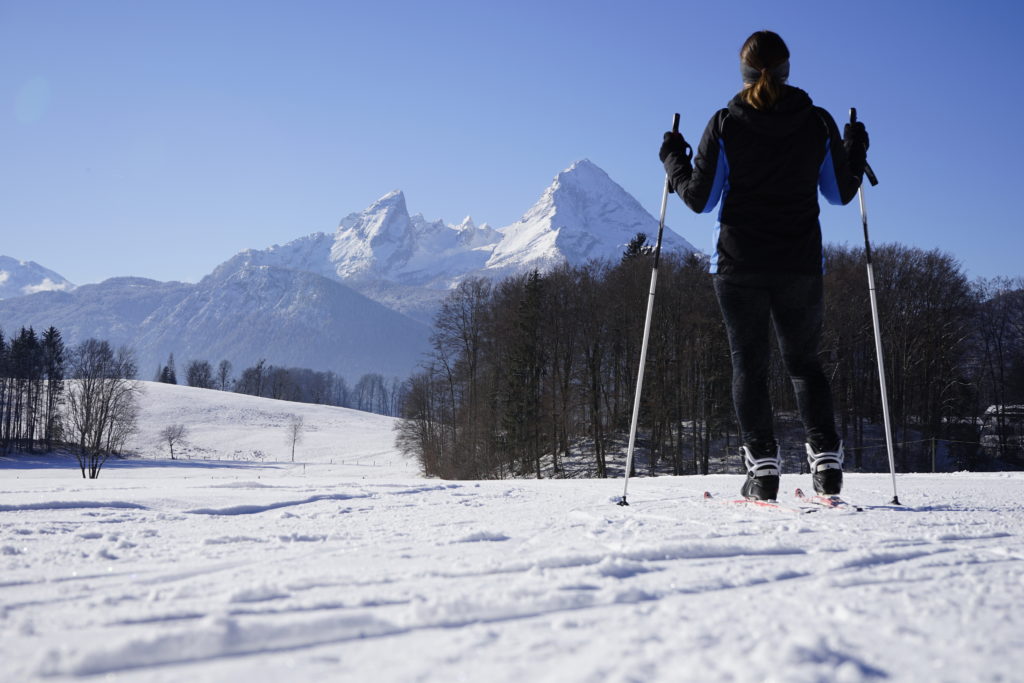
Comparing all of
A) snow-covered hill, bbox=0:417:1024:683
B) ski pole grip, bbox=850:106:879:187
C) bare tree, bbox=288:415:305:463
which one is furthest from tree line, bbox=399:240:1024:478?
bare tree, bbox=288:415:305:463

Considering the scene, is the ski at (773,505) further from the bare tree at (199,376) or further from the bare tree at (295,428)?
the bare tree at (199,376)

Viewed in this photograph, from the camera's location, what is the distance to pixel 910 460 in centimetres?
3052

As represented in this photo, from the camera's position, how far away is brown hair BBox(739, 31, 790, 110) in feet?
10.7

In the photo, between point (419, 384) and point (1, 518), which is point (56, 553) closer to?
point (1, 518)

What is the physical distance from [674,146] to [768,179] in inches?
22.9

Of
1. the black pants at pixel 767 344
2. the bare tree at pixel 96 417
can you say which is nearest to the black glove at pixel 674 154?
the black pants at pixel 767 344

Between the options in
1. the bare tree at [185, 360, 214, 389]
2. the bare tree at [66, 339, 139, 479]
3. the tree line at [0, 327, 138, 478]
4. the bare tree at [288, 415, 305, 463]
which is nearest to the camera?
the bare tree at [66, 339, 139, 479]

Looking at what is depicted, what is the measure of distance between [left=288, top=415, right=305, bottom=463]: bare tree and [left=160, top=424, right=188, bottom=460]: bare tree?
30.8 ft

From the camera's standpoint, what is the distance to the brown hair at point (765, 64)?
3271mm

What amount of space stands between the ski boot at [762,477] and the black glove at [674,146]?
1.59m

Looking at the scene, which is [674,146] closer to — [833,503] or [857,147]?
[857,147]

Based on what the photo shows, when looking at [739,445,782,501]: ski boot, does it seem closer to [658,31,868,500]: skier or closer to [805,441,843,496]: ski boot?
[658,31,868,500]: skier

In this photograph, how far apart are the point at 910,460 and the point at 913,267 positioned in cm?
1010

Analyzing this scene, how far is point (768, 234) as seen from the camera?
11.0ft
